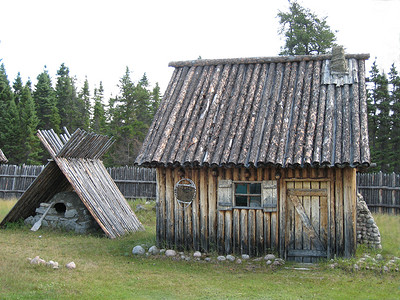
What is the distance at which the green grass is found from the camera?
7.96 meters

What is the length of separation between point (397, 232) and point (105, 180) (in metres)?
10.3

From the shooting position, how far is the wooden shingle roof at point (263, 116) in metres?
10.7

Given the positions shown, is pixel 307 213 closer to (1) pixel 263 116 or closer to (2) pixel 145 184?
(1) pixel 263 116

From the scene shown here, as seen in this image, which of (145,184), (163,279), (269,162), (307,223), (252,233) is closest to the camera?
(163,279)

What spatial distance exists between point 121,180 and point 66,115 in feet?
86.9

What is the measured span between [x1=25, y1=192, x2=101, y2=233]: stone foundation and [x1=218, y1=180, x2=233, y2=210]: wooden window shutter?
18.9 feet

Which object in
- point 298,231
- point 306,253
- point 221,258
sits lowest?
point 221,258

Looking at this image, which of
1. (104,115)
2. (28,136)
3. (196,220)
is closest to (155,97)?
(104,115)

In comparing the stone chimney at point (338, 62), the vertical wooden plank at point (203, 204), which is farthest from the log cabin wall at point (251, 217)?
the stone chimney at point (338, 62)

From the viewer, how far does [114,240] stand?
13656 mm

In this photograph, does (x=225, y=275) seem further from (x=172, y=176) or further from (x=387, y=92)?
(x=387, y=92)

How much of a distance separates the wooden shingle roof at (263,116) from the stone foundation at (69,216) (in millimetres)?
4567

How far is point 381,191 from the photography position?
65.9 ft

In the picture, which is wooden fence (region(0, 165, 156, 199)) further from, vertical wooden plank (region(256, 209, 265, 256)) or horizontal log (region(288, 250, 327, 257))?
horizontal log (region(288, 250, 327, 257))
